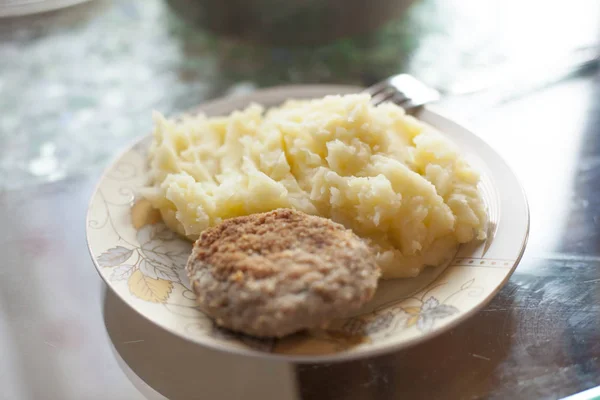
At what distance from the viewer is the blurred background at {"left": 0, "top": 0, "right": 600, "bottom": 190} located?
→ 336 cm

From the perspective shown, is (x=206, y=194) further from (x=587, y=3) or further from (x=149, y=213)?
(x=587, y=3)

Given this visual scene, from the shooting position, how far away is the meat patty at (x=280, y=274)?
1775 mm

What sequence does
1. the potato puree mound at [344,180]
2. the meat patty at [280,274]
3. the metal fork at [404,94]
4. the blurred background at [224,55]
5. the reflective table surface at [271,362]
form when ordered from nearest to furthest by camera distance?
the meat patty at [280,274]
the reflective table surface at [271,362]
the potato puree mound at [344,180]
the metal fork at [404,94]
the blurred background at [224,55]

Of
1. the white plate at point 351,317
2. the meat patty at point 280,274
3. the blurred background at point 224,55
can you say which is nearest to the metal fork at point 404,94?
the white plate at point 351,317

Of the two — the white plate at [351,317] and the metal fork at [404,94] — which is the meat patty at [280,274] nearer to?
the white plate at [351,317]

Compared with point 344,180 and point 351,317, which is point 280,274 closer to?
point 351,317

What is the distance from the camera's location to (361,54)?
3842 mm

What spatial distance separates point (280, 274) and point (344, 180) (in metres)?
0.52

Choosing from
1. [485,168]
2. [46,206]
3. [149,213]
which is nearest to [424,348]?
[485,168]

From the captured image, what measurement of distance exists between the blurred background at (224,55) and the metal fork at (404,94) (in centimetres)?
51

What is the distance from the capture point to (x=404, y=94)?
116 inches

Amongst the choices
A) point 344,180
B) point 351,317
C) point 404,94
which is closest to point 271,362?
point 351,317

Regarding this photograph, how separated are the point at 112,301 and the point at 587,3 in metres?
3.75

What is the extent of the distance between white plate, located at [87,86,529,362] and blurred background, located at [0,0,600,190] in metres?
0.80
